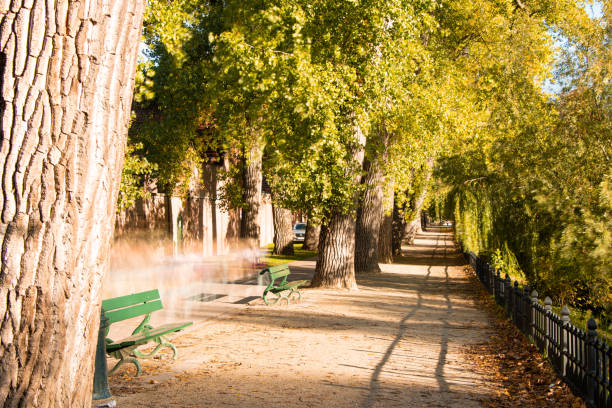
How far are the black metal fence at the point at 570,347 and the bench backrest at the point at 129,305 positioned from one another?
15.8 feet

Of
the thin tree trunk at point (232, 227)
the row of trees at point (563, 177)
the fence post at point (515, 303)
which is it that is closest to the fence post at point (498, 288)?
the row of trees at point (563, 177)

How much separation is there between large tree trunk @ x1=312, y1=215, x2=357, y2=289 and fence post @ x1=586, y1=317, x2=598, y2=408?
10437 millimetres

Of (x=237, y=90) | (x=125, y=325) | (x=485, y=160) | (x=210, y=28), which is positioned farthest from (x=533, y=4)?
(x=125, y=325)

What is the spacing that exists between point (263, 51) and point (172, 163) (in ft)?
31.6

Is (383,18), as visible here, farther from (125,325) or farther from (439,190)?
(439,190)

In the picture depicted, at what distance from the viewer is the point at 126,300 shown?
25.8 feet

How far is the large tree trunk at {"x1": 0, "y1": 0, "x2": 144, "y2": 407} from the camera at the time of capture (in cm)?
311

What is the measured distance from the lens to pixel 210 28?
80.7 ft

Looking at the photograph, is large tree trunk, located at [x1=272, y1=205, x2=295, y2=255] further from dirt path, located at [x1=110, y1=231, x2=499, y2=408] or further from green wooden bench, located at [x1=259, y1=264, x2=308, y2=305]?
dirt path, located at [x1=110, y1=231, x2=499, y2=408]

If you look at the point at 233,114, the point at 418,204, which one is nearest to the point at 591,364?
the point at 233,114

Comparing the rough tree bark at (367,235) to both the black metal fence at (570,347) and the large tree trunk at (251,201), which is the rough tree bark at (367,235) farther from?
the black metal fence at (570,347)

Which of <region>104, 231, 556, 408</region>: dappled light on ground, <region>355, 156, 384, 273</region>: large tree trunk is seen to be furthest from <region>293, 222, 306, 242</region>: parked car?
<region>104, 231, 556, 408</region>: dappled light on ground

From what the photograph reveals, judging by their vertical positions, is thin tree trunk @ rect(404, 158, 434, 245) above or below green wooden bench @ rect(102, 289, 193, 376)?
above

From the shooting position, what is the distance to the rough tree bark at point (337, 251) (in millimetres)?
16484
